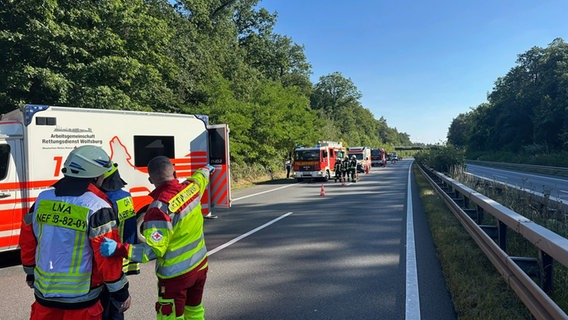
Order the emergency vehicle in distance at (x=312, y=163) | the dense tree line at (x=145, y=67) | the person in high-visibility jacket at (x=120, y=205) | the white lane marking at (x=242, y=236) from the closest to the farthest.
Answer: the person in high-visibility jacket at (x=120, y=205) → the white lane marking at (x=242, y=236) → the dense tree line at (x=145, y=67) → the emergency vehicle in distance at (x=312, y=163)

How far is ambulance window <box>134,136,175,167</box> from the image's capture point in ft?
29.0

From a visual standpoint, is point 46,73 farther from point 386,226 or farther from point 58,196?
point 58,196

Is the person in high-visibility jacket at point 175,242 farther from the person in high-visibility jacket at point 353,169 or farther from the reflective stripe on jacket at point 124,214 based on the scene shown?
the person in high-visibility jacket at point 353,169

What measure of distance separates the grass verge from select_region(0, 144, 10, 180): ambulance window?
7.25 meters

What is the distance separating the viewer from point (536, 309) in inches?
130

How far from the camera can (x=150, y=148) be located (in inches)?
359

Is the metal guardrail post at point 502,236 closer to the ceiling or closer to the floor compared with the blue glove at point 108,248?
closer to the floor

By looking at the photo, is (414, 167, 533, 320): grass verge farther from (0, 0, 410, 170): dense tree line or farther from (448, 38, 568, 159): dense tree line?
(448, 38, 568, 159): dense tree line

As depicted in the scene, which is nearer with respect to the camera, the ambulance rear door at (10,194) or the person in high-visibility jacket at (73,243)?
the person in high-visibility jacket at (73,243)

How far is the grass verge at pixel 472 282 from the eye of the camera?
4.18 meters

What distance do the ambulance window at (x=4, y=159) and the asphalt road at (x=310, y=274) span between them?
1.64m

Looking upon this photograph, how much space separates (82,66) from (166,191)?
13.3 meters

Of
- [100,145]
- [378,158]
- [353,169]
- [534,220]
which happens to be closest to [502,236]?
[534,220]

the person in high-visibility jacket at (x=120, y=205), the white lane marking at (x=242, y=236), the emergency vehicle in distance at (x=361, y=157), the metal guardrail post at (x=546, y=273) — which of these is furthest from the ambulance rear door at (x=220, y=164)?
the emergency vehicle in distance at (x=361, y=157)
